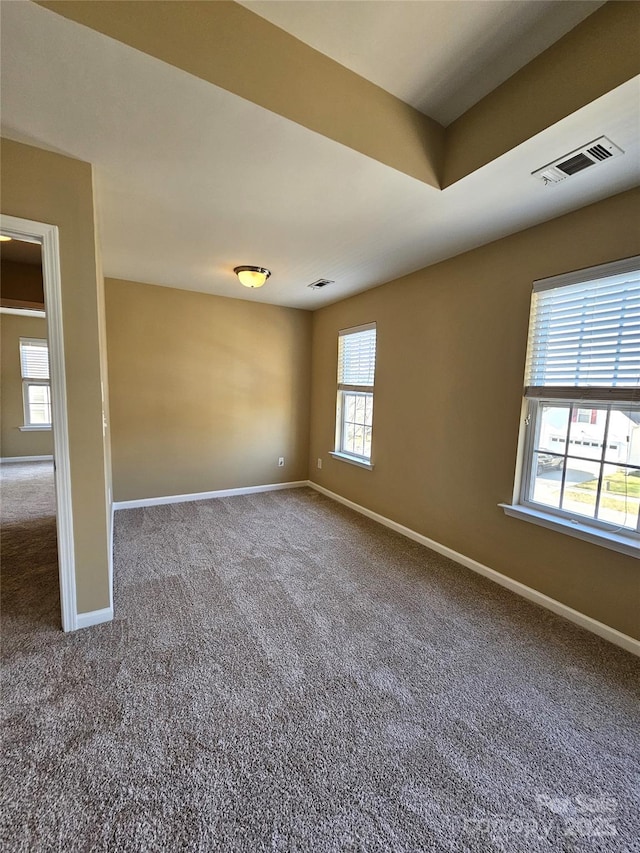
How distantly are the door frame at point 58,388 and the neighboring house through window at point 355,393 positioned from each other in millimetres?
2746

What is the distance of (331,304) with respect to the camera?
4.49 meters

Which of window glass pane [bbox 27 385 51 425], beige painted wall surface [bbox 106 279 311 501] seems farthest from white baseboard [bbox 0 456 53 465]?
beige painted wall surface [bbox 106 279 311 501]

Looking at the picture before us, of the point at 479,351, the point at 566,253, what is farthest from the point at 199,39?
the point at 479,351

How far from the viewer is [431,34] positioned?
142cm

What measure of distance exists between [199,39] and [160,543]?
3.20 metres

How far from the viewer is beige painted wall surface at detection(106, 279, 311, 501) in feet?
12.6

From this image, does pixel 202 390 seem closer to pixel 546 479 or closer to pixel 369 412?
pixel 369 412

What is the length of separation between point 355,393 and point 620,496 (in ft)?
8.80

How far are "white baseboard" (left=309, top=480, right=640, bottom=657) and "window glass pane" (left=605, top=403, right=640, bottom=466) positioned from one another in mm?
986

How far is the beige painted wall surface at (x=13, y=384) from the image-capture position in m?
5.68

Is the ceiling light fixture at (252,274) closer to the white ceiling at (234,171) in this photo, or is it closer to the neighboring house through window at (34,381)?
the white ceiling at (234,171)

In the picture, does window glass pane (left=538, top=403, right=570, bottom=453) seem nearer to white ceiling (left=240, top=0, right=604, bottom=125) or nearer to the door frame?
white ceiling (left=240, top=0, right=604, bottom=125)

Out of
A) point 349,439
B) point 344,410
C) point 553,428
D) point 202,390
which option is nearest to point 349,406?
point 344,410

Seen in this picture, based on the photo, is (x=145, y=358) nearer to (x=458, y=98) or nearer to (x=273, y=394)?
(x=273, y=394)
